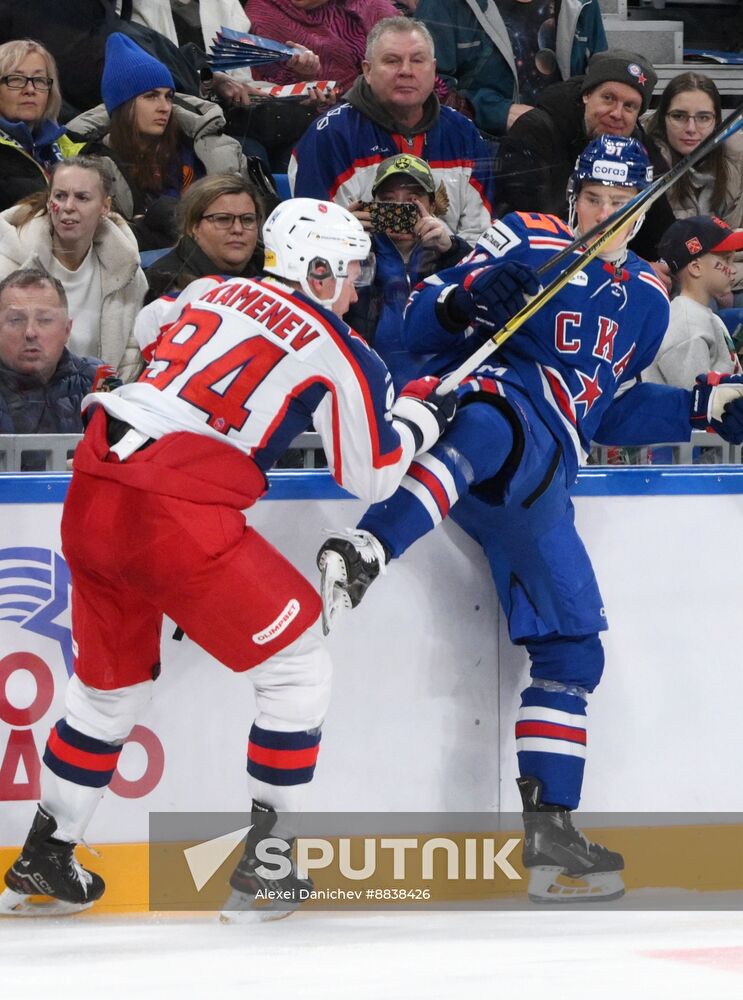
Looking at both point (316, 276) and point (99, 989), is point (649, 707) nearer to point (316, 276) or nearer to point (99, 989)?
point (316, 276)

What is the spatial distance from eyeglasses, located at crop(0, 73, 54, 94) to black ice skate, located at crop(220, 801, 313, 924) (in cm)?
233

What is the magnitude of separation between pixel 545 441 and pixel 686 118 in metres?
2.00

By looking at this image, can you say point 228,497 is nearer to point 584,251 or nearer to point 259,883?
point 259,883

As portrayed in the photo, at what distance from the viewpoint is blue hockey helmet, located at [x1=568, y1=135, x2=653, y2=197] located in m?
2.99

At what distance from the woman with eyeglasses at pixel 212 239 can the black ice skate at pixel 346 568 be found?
3.67 feet

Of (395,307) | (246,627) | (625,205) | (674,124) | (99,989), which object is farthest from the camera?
(674,124)

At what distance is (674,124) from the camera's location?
443 centimetres

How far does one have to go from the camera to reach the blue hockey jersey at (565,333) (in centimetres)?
293

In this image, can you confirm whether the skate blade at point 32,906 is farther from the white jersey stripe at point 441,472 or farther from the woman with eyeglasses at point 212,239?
the woman with eyeglasses at point 212,239

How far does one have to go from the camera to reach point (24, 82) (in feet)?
13.3

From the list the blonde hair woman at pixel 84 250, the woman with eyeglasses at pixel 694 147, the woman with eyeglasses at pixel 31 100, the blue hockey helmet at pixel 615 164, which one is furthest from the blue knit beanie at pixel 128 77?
the blue hockey helmet at pixel 615 164

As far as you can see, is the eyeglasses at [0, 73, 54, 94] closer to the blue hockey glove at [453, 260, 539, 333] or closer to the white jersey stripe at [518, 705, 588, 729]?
the blue hockey glove at [453, 260, 539, 333]

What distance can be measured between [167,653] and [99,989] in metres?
1.10

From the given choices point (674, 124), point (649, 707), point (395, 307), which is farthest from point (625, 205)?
point (674, 124)
